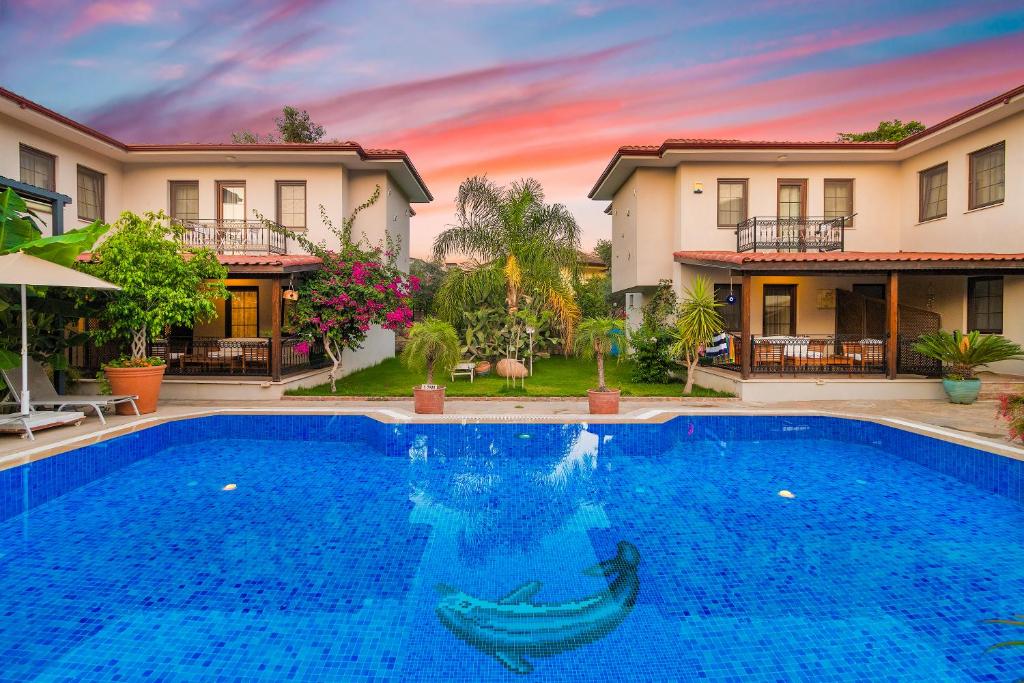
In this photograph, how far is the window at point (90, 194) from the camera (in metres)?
14.4

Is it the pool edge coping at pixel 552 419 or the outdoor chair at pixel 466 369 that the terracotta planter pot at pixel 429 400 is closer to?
the pool edge coping at pixel 552 419

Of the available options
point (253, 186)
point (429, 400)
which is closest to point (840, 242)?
point (429, 400)

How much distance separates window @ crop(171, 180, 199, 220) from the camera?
51.4 feet

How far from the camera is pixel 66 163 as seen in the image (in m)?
13.8

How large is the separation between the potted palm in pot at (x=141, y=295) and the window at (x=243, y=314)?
599 cm

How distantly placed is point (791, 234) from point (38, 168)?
20461 millimetres

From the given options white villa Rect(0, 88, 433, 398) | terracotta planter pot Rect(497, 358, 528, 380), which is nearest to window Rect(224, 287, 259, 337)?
white villa Rect(0, 88, 433, 398)

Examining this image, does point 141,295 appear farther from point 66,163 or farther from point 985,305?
point 985,305

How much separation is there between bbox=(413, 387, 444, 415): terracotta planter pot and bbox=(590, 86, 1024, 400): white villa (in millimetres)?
6961

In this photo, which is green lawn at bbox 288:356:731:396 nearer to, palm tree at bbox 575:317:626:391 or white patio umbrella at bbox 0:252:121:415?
palm tree at bbox 575:317:626:391

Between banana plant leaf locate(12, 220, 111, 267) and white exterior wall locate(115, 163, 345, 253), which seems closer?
banana plant leaf locate(12, 220, 111, 267)

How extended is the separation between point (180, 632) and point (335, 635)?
39.1 inches

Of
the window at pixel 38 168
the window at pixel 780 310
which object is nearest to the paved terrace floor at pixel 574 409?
the window at pixel 780 310

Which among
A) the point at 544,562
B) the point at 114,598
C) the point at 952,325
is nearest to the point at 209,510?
the point at 114,598
